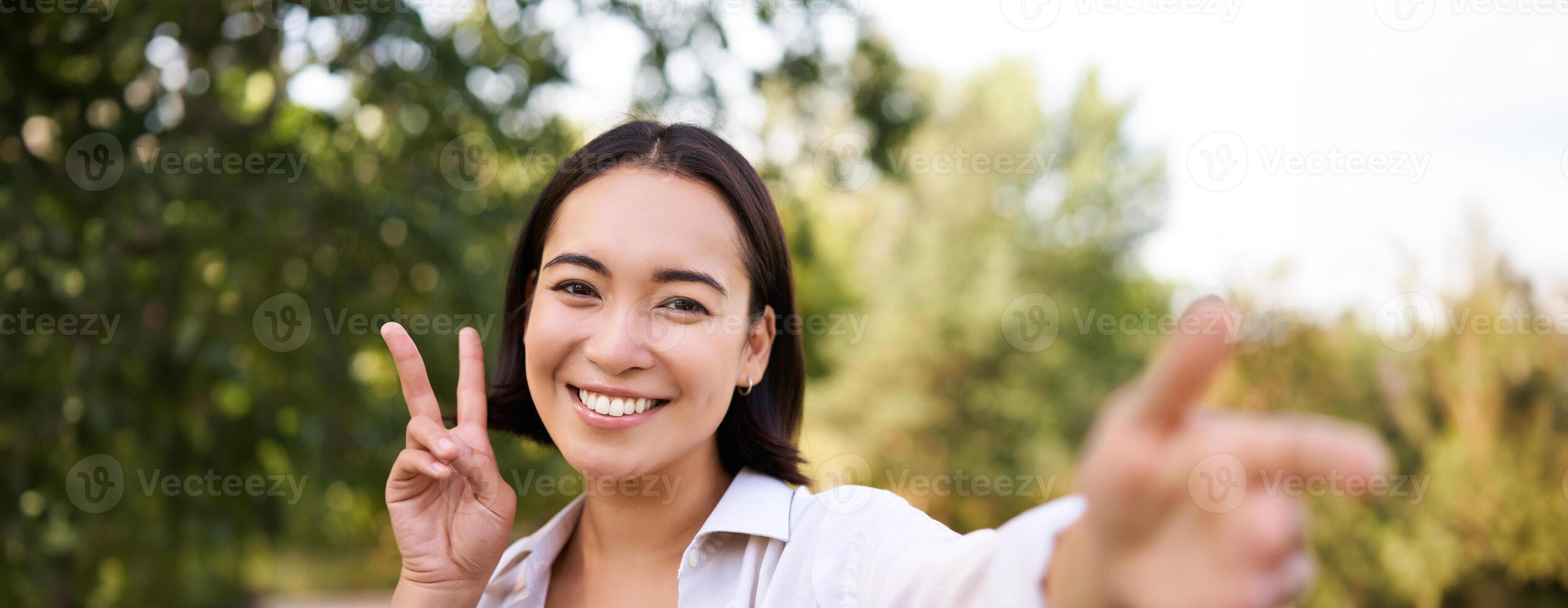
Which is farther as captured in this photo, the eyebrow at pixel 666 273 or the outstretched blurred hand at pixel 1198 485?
the eyebrow at pixel 666 273

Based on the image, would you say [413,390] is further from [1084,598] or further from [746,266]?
[1084,598]

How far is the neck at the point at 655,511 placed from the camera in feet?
5.90

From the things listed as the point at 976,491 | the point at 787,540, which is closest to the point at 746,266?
the point at 787,540

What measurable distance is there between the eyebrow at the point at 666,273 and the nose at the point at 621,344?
0.07m

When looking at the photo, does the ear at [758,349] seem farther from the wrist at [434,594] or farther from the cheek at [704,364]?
the wrist at [434,594]

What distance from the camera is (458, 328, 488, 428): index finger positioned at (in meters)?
1.80

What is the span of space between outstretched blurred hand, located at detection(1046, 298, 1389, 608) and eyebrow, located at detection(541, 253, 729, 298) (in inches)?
31.7

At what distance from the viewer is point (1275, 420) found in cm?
85

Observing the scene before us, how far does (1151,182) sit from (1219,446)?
20.1m

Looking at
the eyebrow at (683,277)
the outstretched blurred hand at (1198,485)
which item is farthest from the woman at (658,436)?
the outstretched blurred hand at (1198,485)

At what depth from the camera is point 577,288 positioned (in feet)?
5.44

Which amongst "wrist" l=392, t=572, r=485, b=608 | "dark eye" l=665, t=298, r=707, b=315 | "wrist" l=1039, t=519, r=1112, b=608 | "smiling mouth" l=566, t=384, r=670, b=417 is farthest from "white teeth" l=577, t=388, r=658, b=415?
"wrist" l=1039, t=519, r=1112, b=608

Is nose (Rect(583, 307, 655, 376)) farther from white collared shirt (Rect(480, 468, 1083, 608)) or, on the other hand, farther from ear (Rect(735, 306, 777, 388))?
white collared shirt (Rect(480, 468, 1083, 608))

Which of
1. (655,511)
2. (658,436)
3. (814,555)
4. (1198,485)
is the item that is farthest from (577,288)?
(1198,485)
